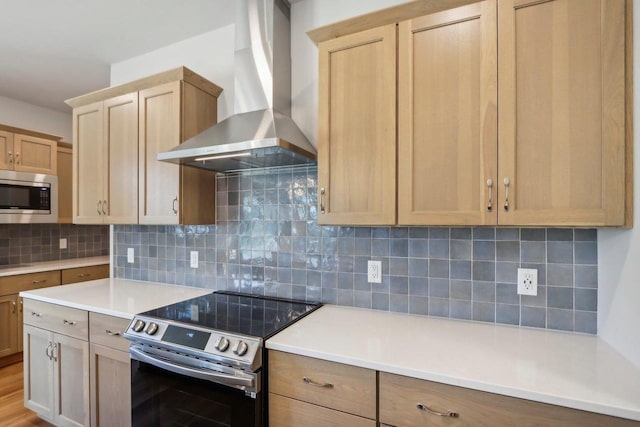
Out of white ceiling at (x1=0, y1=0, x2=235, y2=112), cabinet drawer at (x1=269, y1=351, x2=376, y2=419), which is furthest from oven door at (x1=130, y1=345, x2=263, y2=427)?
white ceiling at (x1=0, y1=0, x2=235, y2=112)

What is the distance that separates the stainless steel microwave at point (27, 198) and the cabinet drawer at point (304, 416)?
343 centimetres

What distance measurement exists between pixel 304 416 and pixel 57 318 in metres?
1.74

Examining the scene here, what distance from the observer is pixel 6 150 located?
3172mm

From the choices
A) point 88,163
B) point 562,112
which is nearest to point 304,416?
point 562,112

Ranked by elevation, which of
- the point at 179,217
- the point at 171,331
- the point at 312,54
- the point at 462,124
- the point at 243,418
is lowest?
the point at 243,418

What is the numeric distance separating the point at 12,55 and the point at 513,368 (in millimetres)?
3965

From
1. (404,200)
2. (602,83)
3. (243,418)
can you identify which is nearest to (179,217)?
(243,418)

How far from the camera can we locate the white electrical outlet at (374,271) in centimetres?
178

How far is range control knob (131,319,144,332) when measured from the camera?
1.61 metres

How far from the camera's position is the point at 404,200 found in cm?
141

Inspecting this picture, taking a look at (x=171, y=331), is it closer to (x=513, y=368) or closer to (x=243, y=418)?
(x=243, y=418)

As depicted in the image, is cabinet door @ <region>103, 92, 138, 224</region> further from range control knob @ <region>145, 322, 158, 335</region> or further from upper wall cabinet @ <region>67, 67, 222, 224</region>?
range control knob @ <region>145, 322, 158, 335</region>

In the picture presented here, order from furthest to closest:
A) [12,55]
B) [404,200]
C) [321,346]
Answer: [12,55]
[404,200]
[321,346]

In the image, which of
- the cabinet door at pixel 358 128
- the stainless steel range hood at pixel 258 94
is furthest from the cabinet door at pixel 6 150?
the cabinet door at pixel 358 128
